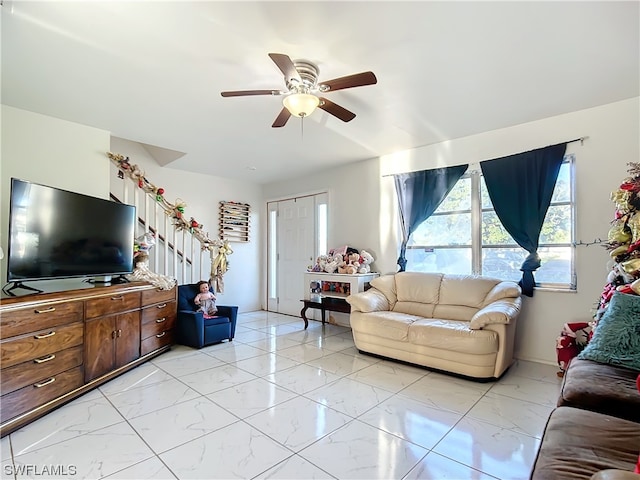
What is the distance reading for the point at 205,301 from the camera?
13.7 feet

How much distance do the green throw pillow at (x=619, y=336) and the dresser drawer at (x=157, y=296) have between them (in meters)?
3.85

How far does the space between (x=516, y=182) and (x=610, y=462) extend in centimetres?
300

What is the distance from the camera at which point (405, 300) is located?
399 cm

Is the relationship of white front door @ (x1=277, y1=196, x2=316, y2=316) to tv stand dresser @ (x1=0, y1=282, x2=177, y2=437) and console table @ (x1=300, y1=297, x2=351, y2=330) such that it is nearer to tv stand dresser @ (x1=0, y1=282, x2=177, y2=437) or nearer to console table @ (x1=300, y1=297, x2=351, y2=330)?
console table @ (x1=300, y1=297, x2=351, y2=330)

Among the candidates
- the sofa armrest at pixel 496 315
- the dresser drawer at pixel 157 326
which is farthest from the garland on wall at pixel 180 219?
the sofa armrest at pixel 496 315

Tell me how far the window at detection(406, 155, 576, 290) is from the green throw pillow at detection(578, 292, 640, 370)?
3.95 ft

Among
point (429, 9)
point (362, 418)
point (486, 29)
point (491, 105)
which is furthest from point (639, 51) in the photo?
point (362, 418)

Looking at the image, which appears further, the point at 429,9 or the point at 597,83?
the point at 597,83

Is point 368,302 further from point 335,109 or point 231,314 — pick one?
point 335,109

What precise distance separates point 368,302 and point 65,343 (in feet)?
9.31

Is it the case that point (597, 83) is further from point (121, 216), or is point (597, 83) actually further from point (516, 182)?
point (121, 216)

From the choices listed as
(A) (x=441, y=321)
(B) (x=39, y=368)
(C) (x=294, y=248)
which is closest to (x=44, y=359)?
(B) (x=39, y=368)

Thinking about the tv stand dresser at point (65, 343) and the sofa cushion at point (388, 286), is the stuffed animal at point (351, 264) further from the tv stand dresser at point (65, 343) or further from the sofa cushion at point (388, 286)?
the tv stand dresser at point (65, 343)

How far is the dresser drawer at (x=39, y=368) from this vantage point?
2.02m
